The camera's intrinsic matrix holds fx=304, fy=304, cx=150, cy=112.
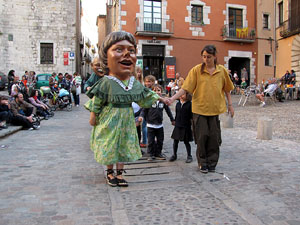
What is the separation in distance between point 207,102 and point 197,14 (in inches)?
784

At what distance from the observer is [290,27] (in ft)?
69.2

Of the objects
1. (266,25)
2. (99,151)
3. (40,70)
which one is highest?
(266,25)

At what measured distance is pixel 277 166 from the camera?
464cm

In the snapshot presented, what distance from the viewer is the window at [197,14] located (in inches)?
890

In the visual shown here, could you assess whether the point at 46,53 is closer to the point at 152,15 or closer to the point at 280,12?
the point at 152,15

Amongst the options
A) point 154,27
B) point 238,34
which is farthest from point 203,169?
point 238,34

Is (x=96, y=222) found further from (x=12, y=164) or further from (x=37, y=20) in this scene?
(x=37, y=20)

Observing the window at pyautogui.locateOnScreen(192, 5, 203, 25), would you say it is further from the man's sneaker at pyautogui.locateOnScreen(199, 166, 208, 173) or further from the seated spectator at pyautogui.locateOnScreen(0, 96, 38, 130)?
the man's sneaker at pyautogui.locateOnScreen(199, 166, 208, 173)

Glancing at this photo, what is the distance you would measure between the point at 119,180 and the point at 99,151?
47 cm

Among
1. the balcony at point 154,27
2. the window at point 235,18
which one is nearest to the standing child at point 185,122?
the balcony at point 154,27

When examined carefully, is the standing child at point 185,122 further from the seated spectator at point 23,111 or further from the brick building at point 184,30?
the brick building at point 184,30

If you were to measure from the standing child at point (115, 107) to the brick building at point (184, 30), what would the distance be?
1729 centimetres

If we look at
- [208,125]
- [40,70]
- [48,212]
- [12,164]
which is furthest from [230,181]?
[40,70]

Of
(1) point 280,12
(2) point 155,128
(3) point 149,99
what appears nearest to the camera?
(3) point 149,99
